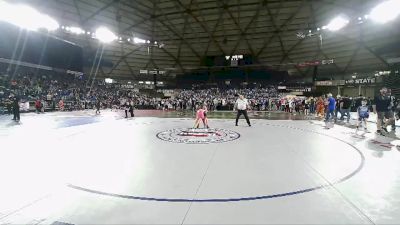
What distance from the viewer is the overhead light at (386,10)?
883 inches

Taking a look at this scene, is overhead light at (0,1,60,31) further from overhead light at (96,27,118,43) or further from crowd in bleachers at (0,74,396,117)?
crowd in bleachers at (0,74,396,117)

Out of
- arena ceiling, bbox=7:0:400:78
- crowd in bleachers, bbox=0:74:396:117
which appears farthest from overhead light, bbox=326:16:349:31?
crowd in bleachers, bbox=0:74:396:117

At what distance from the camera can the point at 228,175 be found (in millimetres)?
4680

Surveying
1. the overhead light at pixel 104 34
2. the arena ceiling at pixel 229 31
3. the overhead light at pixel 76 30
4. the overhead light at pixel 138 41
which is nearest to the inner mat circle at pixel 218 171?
the arena ceiling at pixel 229 31

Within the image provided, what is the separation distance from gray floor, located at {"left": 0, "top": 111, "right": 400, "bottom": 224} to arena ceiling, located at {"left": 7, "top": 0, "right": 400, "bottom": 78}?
25418 millimetres

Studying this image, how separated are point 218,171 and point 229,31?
33.5 meters

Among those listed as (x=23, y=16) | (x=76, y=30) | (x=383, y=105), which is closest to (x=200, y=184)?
(x=383, y=105)

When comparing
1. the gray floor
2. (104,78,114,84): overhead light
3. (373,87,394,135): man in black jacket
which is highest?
(104,78,114,84): overhead light

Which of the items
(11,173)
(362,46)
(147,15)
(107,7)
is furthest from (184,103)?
(11,173)

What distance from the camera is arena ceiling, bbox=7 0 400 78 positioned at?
28.4m

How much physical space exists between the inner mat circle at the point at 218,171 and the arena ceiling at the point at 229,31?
25499mm

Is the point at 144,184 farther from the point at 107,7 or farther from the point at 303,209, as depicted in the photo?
the point at 107,7

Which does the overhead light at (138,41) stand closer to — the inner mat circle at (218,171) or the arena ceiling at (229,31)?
the arena ceiling at (229,31)

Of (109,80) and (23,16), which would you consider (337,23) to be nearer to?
(23,16)
